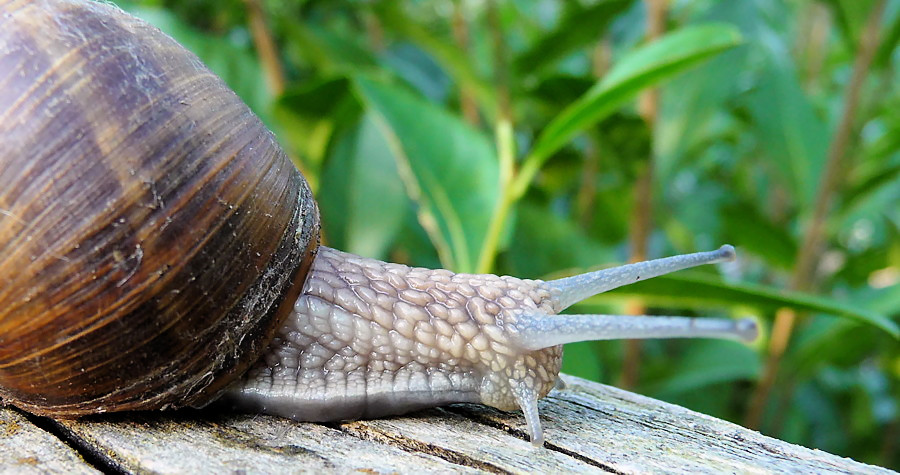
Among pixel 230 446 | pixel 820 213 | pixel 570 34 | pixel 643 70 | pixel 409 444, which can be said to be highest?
pixel 570 34

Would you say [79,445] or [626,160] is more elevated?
[626,160]

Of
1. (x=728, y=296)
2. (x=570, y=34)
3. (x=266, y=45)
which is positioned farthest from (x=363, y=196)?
(x=728, y=296)

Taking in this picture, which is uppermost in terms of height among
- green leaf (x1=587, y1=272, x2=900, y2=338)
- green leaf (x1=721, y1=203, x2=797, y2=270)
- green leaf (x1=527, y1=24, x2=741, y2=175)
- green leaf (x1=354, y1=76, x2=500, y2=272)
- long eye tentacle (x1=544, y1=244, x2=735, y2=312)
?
green leaf (x1=721, y1=203, x2=797, y2=270)

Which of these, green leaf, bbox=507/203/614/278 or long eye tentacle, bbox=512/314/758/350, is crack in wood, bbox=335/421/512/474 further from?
green leaf, bbox=507/203/614/278

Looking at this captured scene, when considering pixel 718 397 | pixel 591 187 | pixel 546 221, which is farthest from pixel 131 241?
pixel 718 397

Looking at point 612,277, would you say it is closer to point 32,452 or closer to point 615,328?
point 615,328

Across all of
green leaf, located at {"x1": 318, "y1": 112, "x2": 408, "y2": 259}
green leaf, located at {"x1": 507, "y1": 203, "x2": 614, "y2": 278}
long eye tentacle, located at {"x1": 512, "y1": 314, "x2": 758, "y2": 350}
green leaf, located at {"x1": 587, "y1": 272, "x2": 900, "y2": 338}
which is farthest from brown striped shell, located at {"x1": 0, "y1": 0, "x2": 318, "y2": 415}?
green leaf, located at {"x1": 507, "y1": 203, "x2": 614, "y2": 278}
